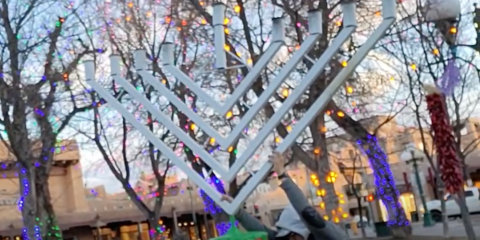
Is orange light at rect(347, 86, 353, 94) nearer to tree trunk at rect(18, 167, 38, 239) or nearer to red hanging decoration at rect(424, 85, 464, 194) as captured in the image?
red hanging decoration at rect(424, 85, 464, 194)

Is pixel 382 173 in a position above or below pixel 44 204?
below

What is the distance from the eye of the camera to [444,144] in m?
7.14

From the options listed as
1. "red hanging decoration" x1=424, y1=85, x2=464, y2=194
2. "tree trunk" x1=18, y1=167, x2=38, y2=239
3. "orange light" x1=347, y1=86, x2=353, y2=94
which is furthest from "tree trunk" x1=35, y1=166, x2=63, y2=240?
"red hanging decoration" x1=424, y1=85, x2=464, y2=194

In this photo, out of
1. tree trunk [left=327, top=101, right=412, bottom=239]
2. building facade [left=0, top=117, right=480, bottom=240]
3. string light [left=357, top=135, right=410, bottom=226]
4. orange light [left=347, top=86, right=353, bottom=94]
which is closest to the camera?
orange light [left=347, top=86, right=353, bottom=94]

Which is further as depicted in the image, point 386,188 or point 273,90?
point 386,188

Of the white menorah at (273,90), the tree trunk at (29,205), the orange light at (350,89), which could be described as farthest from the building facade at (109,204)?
the white menorah at (273,90)

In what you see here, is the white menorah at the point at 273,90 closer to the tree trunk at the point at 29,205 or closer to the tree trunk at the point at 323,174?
the tree trunk at the point at 29,205

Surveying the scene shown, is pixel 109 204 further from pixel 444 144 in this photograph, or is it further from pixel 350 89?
pixel 444 144

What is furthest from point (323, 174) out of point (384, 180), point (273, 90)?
point (273, 90)

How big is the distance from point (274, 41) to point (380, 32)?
0.77 meters

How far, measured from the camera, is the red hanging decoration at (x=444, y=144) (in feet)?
22.5

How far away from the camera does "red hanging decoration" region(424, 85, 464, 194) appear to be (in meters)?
6.86

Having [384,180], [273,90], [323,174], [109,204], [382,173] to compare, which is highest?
[273,90]

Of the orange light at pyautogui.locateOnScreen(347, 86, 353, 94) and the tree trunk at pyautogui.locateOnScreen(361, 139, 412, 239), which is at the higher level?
the orange light at pyautogui.locateOnScreen(347, 86, 353, 94)
